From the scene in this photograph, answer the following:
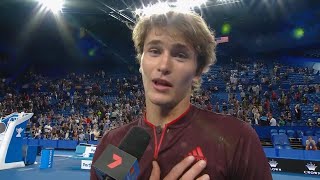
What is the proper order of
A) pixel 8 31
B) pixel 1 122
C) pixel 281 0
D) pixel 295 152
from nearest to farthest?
pixel 1 122 → pixel 295 152 → pixel 281 0 → pixel 8 31

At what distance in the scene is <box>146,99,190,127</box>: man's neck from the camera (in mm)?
1844

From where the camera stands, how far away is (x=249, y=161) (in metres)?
1.62

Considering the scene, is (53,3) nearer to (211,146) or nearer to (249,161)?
(211,146)

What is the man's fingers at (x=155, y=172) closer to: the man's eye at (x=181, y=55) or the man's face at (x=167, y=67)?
the man's face at (x=167, y=67)

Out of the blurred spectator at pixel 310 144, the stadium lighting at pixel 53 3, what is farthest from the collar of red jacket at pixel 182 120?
the stadium lighting at pixel 53 3

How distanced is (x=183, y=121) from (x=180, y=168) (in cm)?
36

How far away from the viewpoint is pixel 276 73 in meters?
23.0

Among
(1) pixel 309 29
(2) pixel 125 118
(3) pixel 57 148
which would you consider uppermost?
(1) pixel 309 29

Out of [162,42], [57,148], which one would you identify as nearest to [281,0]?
[57,148]

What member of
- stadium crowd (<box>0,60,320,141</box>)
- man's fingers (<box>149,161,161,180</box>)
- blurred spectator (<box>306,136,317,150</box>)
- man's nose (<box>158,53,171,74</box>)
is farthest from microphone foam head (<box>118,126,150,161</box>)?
blurred spectator (<box>306,136,317,150</box>)

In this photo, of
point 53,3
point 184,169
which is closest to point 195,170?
point 184,169

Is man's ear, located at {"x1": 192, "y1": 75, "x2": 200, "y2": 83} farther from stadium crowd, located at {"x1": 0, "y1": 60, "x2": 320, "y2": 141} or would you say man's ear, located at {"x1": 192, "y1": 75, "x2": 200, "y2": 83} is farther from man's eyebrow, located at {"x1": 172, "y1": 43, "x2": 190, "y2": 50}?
stadium crowd, located at {"x1": 0, "y1": 60, "x2": 320, "y2": 141}

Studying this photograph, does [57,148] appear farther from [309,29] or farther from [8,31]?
[309,29]

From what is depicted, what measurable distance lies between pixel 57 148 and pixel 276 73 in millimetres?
16286
